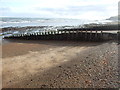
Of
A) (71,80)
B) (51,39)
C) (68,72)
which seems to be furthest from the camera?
(51,39)

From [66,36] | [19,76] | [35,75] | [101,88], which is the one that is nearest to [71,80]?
[101,88]

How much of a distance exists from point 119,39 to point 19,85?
48.2 feet

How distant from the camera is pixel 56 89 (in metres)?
6.24

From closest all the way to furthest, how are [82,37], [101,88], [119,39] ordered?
[101,88] < [119,39] < [82,37]

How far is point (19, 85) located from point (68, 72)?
3037 mm

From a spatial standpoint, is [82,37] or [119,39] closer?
[119,39]

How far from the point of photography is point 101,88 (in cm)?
612

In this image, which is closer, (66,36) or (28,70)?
(28,70)

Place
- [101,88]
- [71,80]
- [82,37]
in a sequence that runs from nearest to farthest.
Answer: [101,88], [71,80], [82,37]

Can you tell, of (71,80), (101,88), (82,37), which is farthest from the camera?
(82,37)

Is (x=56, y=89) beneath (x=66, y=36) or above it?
beneath

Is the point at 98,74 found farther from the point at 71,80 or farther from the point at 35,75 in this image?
the point at 35,75

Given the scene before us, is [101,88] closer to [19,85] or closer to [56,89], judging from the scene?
[56,89]

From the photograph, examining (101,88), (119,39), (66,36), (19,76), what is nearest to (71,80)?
(101,88)
